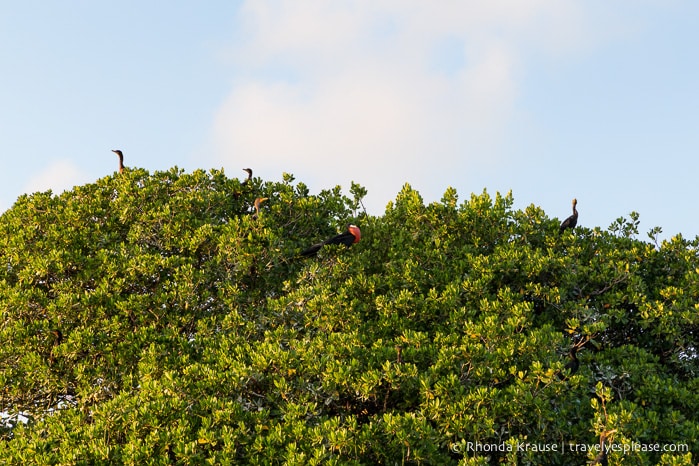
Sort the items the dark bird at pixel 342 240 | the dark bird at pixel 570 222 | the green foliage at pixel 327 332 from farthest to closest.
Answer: the dark bird at pixel 570 222, the dark bird at pixel 342 240, the green foliage at pixel 327 332

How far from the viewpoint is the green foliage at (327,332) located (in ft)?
39.2

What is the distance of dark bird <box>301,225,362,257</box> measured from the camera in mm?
16953

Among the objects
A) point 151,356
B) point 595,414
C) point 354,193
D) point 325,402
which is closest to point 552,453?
point 595,414

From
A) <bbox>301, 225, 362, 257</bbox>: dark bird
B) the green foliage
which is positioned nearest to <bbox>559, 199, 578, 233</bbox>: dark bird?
the green foliage

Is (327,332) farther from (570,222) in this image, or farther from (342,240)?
(570,222)

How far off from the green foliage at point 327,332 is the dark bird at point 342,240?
0.67ft

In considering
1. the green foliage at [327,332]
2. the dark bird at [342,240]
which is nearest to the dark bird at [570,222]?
the green foliage at [327,332]

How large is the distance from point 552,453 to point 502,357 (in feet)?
5.78

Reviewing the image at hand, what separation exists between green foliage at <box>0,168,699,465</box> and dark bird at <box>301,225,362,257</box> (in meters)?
0.20

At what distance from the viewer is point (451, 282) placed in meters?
15.2

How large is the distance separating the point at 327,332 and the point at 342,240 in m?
3.03

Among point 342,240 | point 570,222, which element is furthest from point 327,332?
point 570,222

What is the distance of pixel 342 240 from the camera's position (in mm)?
17141

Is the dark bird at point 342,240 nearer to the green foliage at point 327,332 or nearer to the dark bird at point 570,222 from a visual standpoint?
the green foliage at point 327,332
